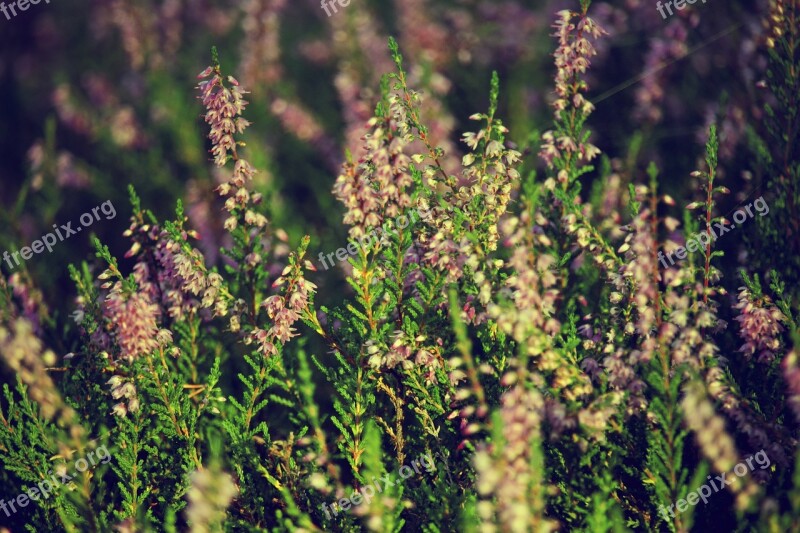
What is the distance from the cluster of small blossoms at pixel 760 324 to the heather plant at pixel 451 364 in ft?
0.04

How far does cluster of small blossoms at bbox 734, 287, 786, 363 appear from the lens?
2.50 meters

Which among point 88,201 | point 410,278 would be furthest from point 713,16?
point 88,201

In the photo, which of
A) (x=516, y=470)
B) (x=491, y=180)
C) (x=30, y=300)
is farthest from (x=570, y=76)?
(x=30, y=300)

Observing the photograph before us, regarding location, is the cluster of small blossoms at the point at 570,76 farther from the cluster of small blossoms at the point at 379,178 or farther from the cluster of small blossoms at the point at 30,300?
the cluster of small blossoms at the point at 30,300

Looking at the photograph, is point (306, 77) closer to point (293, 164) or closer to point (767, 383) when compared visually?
point (293, 164)

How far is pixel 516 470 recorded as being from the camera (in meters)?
1.95

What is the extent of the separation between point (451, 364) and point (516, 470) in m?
0.57

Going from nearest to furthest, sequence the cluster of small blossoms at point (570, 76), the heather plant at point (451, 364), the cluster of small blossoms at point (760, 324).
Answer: the heather plant at point (451, 364)
the cluster of small blossoms at point (760, 324)
the cluster of small blossoms at point (570, 76)

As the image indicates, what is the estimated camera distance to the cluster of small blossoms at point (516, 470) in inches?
73.6

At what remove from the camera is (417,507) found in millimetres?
2750

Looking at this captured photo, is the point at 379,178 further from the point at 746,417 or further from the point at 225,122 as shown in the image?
the point at 746,417

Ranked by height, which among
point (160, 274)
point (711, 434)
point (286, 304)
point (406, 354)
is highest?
point (160, 274)

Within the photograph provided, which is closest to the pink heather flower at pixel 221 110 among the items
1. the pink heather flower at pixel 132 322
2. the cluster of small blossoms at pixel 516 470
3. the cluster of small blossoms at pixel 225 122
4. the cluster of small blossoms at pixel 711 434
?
the cluster of small blossoms at pixel 225 122

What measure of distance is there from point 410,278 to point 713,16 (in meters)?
4.69
